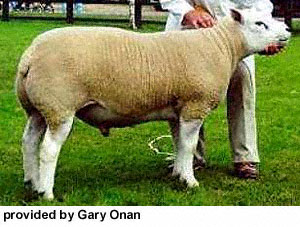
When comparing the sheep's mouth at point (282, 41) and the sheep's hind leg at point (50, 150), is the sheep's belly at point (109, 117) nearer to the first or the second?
the sheep's hind leg at point (50, 150)

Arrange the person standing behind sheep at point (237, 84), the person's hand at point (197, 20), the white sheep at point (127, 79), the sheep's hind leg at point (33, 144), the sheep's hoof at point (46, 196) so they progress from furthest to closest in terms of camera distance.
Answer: the person standing behind sheep at point (237, 84) → the person's hand at point (197, 20) → the sheep's hind leg at point (33, 144) → the sheep's hoof at point (46, 196) → the white sheep at point (127, 79)

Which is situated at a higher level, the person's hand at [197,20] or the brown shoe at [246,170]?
the person's hand at [197,20]

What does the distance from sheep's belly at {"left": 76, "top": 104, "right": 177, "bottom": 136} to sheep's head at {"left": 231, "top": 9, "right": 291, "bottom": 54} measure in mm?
810

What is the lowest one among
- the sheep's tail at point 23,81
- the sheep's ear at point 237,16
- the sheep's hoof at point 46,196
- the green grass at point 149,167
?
the green grass at point 149,167

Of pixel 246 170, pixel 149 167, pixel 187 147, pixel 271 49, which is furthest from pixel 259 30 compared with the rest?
pixel 149 167

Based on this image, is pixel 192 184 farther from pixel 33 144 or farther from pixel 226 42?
pixel 33 144

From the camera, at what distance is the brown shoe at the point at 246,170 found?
744cm

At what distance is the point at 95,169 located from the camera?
7539 mm

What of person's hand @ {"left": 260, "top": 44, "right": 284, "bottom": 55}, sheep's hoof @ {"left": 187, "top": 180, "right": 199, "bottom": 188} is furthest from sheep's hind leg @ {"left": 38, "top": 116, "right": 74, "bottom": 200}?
person's hand @ {"left": 260, "top": 44, "right": 284, "bottom": 55}

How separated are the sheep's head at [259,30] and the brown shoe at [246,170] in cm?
107

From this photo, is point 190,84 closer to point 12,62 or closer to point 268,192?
point 268,192

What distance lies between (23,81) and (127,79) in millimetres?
699

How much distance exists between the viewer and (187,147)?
6.78 meters

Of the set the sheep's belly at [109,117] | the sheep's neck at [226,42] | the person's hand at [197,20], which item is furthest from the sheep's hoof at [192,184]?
the person's hand at [197,20]
